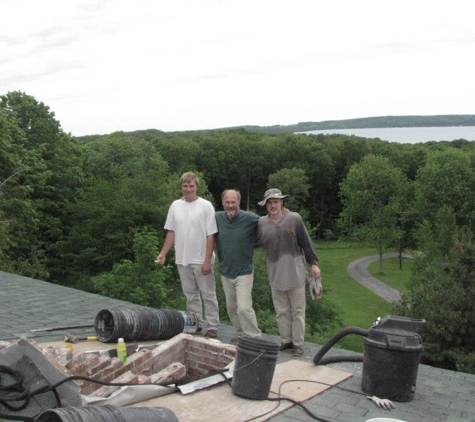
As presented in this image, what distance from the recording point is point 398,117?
150 m

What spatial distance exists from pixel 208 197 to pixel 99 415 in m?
41.6

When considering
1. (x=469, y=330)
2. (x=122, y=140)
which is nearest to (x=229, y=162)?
(x=122, y=140)

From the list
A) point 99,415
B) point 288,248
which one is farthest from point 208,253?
point 99,415

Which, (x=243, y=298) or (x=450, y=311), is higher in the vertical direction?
(x=243, y=298)

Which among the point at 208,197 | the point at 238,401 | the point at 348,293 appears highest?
the point at 238,401

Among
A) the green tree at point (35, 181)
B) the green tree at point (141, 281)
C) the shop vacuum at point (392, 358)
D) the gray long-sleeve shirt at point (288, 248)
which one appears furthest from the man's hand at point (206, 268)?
the green tree at point (35, 181)

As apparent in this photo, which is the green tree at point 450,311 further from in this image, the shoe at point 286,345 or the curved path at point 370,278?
the curved path at point 370,278

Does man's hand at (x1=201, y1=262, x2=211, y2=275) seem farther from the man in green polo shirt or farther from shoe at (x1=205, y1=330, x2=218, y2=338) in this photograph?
shoe at (x1=205, y1=330, x2=218, y2=338)

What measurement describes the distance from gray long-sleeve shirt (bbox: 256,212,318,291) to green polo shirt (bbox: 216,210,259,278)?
0.16 metres

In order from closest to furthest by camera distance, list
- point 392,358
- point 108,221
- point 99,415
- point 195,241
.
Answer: point 99,415
point 392,358
point 195,241
point 108,221

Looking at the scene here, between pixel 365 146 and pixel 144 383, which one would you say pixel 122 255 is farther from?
pixel 365 146

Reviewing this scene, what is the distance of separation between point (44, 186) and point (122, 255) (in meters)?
5.09

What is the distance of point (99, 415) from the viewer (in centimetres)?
356

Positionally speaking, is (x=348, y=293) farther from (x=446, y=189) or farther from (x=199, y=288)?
(x=199, y=288)
